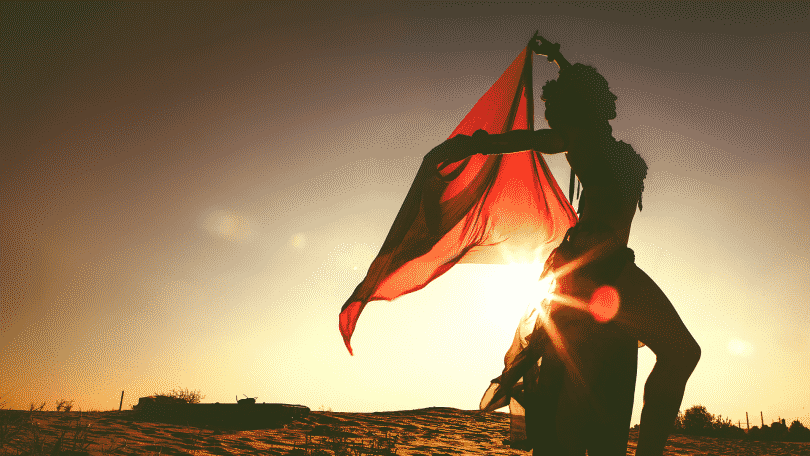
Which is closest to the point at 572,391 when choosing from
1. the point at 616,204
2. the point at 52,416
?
the point at 616,204

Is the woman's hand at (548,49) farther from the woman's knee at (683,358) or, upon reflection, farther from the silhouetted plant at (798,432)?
the silhouetted plant at (798,432)

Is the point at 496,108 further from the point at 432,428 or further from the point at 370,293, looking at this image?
the point at 432,428

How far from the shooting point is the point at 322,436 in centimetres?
590

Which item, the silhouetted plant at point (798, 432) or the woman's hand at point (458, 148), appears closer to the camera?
the woman's hand at point (458, 148)

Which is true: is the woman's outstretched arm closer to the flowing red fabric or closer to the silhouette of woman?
the silhouette of woman

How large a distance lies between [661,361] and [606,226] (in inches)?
18.7

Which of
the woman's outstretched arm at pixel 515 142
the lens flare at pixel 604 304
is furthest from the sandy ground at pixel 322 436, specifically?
the lens flare at pixel 604 304

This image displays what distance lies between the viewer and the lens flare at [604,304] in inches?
56.4

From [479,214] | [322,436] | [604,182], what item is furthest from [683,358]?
[322,436]

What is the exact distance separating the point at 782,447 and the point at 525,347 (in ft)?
38.4

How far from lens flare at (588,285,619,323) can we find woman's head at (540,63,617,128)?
0.65m

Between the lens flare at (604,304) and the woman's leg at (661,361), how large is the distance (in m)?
0.06

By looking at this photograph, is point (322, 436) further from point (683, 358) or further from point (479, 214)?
point (683, 358)

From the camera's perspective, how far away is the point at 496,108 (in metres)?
2.54
